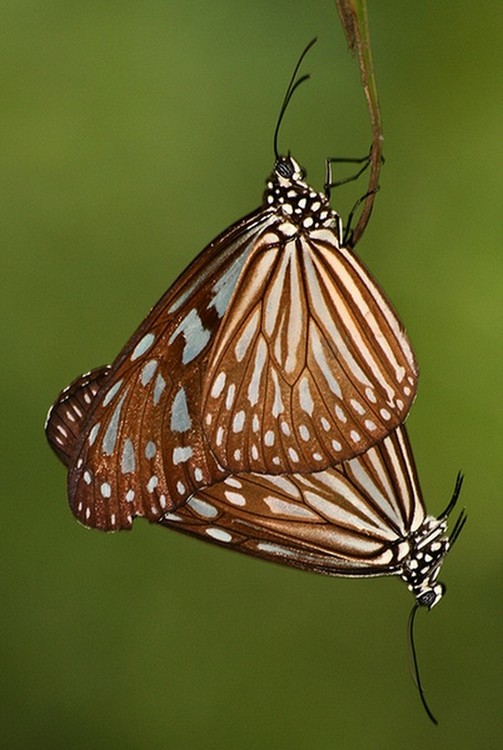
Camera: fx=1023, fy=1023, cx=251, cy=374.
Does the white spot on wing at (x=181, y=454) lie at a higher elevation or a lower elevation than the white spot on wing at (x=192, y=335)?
lower

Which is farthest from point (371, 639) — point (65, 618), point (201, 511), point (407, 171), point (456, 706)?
point (201, 511)

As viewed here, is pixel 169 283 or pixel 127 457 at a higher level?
pixel 169 283

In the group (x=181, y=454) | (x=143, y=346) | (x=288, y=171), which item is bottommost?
(x=181, y=454)

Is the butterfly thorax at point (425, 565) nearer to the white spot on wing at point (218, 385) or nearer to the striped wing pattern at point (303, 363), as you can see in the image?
the striped wing pattern at point (303, 363)

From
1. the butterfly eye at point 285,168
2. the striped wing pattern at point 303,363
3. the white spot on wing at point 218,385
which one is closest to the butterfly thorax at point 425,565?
the striped wing pattern at point 303,363

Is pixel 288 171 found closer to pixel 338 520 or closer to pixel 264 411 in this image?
pixel 264 411

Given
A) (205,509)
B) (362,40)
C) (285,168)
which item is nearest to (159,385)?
(205,509)

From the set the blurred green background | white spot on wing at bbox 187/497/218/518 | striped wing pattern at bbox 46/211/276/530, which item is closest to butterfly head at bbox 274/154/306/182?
striped wing pattern at bbox 46/211/276/530

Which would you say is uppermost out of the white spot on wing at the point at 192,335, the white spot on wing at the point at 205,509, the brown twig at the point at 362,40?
the brown twig at the point at 362,40
